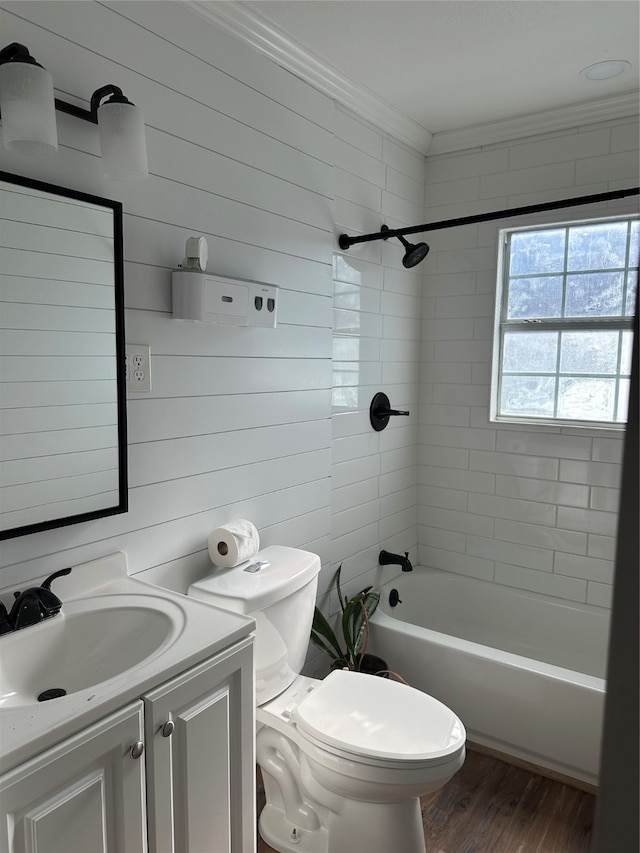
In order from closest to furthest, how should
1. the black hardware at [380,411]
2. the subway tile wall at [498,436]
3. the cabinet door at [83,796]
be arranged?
the cabinet door at [83,796]
the subway tile wall at [498,436]
the black hardware at [380,411]

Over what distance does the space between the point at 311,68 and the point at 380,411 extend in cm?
146

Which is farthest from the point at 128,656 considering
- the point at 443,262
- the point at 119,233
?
the point at 443,262

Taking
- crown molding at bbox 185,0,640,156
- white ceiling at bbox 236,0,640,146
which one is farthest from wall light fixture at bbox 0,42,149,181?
white ceiling at bbox 236,0,640,146

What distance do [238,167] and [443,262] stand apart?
1.46 metres

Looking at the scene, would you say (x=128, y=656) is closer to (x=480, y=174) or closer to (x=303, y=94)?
(x=303, y=94)

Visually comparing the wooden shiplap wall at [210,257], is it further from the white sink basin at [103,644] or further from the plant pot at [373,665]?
the plant pot at [373,665]

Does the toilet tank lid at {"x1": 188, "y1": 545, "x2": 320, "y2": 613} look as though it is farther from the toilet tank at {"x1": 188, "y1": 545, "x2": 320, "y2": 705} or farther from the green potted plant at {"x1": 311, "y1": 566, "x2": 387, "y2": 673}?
the green potted plant at {"x1": 311, "y1": 566, "x2": 387, "y2": 673}

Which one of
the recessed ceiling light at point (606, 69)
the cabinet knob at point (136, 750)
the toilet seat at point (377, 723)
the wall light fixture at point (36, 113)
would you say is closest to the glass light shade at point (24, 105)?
the wall light fixture at point (36, 113)

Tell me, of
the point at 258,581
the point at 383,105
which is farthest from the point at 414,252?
the point at 258,581

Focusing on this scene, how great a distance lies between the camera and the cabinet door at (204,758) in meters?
1.27

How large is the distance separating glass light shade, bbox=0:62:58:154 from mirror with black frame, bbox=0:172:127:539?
0.11 metres

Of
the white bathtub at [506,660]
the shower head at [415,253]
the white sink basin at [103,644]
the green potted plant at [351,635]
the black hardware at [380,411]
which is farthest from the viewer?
the black hardware at [380,411]

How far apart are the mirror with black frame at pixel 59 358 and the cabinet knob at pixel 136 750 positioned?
57 cm

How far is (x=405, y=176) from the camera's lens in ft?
9.90
